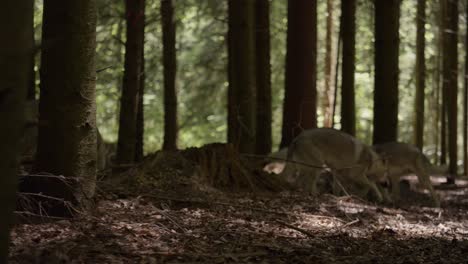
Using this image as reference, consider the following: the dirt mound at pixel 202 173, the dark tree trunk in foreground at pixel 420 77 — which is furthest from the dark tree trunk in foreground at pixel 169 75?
the dark tree trunk in foreground at pixel 420 77

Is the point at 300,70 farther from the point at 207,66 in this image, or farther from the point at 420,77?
the point at 420,77

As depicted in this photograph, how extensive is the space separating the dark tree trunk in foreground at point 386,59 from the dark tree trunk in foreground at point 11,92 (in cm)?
1202

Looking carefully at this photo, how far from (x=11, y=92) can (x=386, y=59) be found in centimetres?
1218

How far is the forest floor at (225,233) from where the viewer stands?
5.98m

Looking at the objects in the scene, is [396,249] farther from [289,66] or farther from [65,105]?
[289,66]

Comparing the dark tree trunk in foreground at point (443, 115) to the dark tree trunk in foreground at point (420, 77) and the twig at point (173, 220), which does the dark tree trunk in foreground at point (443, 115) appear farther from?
the twig at point (173, 220)

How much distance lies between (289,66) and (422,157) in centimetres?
390

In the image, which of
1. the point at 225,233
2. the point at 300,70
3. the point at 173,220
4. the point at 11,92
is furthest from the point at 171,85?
the point at 11,92

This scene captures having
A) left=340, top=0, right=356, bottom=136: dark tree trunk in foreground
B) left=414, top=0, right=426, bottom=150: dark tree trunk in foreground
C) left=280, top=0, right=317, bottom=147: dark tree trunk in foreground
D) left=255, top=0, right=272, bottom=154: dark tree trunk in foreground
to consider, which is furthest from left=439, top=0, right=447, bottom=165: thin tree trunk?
left=280, top=0, right=317, bottom=147: dark tree trunk in foreground

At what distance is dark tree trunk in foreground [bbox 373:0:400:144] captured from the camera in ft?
48.4

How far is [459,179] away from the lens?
71.0ft

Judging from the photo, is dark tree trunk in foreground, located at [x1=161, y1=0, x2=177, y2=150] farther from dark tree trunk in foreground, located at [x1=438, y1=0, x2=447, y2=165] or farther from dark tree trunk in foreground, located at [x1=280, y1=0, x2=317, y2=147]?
dark tree trunk in foreground, located at [x1=438, y1=0, x2=447, y2=165]

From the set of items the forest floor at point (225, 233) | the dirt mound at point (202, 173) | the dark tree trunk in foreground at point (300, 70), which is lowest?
the forest floor at point (225, 233)

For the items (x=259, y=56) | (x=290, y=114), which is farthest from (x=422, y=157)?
(x=259, y=56)
